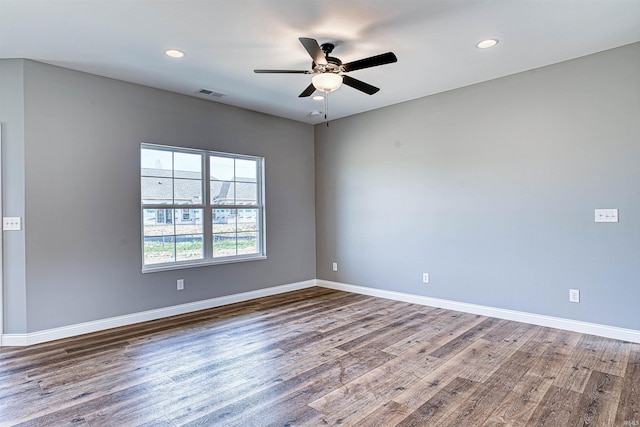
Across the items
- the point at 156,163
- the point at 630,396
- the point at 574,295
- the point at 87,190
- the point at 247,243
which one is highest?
the point at 156,163

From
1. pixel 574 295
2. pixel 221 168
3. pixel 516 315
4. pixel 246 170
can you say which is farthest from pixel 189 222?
pixel 574 295

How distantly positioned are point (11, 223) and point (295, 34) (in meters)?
3.19

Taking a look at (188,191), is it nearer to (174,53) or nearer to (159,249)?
(159,249)

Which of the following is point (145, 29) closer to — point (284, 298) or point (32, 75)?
point (32, 75)

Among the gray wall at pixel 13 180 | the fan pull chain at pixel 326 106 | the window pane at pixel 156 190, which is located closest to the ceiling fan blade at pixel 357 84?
the fan pull chain at pixel 326 106

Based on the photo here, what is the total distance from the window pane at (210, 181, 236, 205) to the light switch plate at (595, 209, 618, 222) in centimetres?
424

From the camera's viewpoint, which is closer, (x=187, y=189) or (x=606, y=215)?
(x=606, y=215)

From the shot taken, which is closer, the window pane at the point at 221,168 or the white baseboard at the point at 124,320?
the white baseboard at the point at 124,320

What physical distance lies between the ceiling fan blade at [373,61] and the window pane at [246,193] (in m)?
2.70

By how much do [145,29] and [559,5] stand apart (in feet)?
10.4

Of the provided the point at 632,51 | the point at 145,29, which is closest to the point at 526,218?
the point at 632,51

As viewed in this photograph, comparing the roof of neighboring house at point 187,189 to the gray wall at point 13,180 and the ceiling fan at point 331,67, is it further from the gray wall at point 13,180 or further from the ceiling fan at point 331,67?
the ceiling fan at point 331,67

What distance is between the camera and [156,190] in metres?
4.30

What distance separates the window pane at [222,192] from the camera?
A: 484 centimetres
